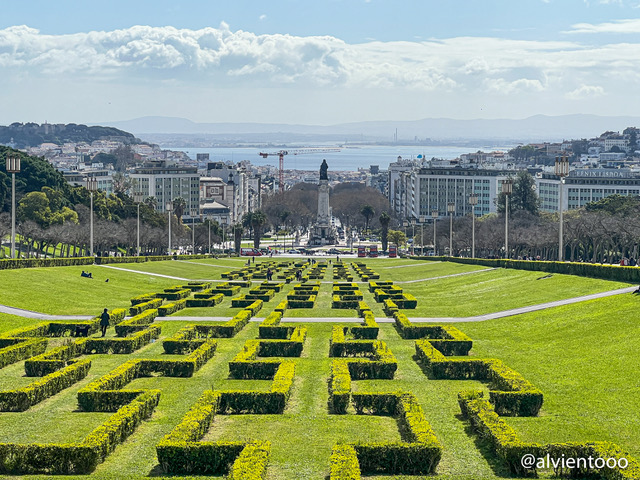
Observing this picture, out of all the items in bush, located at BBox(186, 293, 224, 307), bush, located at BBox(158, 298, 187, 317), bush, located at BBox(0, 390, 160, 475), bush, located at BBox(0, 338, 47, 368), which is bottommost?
bush, located at BBox(186, 293, 224, 307)

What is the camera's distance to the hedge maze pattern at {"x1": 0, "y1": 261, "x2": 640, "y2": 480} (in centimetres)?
1867

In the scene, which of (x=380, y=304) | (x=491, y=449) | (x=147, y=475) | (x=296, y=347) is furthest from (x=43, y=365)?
(x=380, y=304)

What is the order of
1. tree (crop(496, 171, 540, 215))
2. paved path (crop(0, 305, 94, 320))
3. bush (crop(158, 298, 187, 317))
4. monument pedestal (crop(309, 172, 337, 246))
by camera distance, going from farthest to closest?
monument pedestal (crop(309, 172, 337, 246)) → tree (crop(496, 171, 540, 215)) → bush (crop(158, 298, 187, 317)) → paved path (crop(0, 305, 94, 320))

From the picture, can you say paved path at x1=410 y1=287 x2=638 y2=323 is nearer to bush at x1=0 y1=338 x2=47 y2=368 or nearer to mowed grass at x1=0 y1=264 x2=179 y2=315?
mowed grass at x1=0 y1=264 x2=179 y2=315

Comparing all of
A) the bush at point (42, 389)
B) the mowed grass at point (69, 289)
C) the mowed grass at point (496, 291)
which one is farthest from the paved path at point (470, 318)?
the bush at point (42, 389)

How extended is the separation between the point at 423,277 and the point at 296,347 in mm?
49040

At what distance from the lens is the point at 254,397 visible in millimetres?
24438

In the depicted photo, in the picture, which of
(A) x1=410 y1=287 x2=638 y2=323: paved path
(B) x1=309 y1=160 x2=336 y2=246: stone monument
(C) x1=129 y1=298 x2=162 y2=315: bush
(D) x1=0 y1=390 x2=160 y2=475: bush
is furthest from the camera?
(B) x1=309 y1=160 x2=336 y2=246: stone monument

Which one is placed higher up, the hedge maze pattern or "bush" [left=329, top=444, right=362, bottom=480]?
"bush" [left=329, top=444, right=362, bottom=480]

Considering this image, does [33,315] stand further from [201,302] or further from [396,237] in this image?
[396,237]

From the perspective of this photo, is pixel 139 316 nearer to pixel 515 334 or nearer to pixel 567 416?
pixel 515 334

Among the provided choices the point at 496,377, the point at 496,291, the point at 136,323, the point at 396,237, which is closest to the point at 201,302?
the point at 136,323

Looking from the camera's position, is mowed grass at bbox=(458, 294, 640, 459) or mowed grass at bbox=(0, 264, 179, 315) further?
mowed grass at bbox=(0, 264, 179, 315)

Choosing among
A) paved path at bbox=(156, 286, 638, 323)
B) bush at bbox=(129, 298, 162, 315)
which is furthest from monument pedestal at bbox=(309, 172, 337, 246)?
paved path at bbox=(156, 286, 638, 323)
